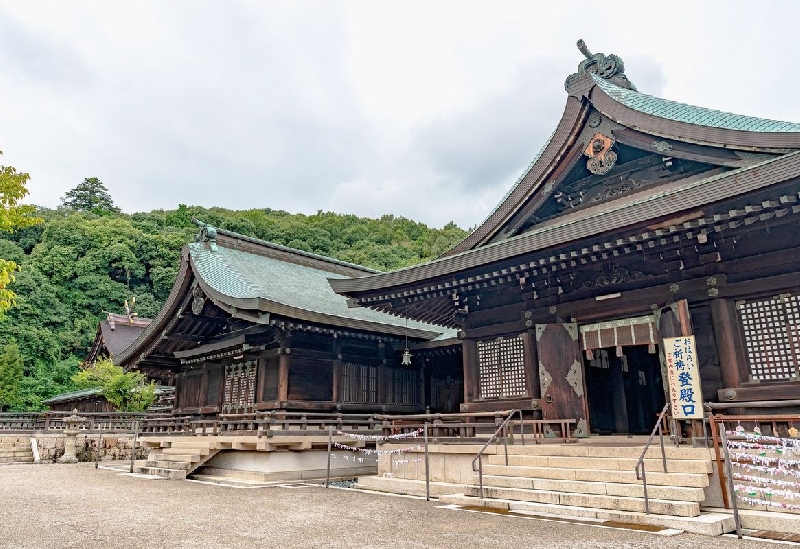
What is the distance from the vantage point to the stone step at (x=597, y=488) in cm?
713

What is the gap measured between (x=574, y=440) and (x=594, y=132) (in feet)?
20.7

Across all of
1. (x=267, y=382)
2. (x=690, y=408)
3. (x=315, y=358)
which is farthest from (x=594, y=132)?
(x=267, y=382)

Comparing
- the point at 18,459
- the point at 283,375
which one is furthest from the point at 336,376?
the point at 18,459

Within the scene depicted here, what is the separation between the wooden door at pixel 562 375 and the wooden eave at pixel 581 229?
1720 mm

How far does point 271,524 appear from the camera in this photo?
7.41 metres

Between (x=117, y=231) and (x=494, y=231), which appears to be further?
(x=117, y=231)

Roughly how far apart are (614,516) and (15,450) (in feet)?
75.5

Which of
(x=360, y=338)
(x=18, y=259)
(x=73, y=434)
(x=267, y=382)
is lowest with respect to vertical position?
(x=73, y=434)

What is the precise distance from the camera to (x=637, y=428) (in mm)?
15203

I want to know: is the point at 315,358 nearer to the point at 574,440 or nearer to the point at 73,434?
the point at 574,440

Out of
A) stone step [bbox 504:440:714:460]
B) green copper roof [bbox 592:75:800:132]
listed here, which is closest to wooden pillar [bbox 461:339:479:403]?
stone step [bbox 504:440:714:460]

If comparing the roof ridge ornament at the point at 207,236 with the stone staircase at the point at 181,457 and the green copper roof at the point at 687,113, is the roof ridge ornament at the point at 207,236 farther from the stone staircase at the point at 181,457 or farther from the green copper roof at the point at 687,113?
the green copper roof at the point at 687,113

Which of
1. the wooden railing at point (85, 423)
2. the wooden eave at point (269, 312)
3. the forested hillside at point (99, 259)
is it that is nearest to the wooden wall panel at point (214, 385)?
the wooden eave at point (269, 312)

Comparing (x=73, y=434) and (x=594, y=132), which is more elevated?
(x=594, y=132)
